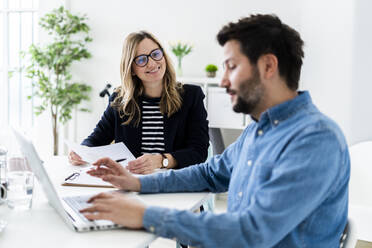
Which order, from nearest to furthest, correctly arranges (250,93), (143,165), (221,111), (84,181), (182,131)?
(250,93) → (84,181) → (143,165) → (182,131) → (221,111)

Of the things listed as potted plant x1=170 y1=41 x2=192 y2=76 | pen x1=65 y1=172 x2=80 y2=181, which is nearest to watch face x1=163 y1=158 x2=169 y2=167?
pen x1=65 y1=172 x2=80 y2=181

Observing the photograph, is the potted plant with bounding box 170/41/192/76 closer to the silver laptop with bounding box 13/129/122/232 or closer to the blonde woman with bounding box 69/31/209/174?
the blonde woman with bounding box 69/31/209/174

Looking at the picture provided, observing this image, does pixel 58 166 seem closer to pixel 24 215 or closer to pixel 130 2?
pixel 24 215

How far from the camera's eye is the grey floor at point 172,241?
3.17 meters

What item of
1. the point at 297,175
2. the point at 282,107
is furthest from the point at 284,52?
the point at 297,175

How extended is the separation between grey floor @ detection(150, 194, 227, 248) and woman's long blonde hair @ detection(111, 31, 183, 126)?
49.2 inches

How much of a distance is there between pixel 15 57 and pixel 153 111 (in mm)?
3692

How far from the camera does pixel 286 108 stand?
47.4 inches

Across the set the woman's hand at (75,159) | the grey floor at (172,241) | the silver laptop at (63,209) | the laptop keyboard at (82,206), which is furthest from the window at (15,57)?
the silver laptop at (63,209)

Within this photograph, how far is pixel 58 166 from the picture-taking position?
1.91 m

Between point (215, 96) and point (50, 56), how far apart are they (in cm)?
199

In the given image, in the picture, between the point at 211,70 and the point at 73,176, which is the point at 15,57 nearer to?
the point at 211,70

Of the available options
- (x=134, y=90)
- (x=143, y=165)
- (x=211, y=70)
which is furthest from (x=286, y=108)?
(x=211, y=70)

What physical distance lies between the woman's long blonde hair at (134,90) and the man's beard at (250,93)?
1025 millimetres
